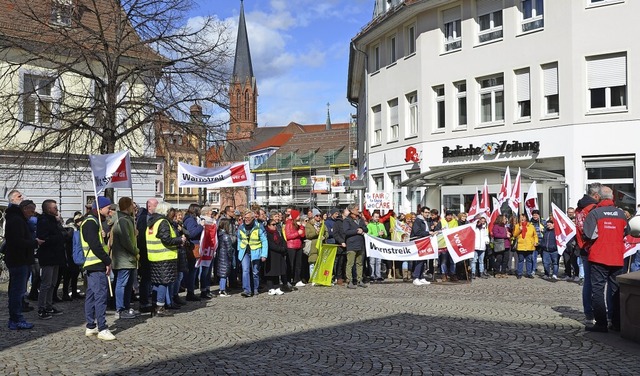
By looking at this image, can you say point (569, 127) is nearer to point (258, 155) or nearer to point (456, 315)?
point (456, 315)

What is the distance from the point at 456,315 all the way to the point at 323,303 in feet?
9.27

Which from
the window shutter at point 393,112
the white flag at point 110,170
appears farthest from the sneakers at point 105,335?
the window shutter at point 393,112

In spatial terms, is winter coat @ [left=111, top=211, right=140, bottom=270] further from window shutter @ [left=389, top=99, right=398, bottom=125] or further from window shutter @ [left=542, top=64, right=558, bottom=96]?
window shutter @ [left=389, top=99, right=398, bottom=125]

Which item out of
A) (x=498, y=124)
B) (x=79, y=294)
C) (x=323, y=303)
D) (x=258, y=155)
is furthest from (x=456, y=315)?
(x=258, y=155)

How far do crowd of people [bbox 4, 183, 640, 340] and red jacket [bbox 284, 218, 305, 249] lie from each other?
0.03 metres

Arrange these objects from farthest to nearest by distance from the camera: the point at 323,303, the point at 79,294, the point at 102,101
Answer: the point at 102,101 → the point at 79,294 → the point at 323,303

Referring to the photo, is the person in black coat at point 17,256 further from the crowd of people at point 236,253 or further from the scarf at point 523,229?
the scarf at point 523,229

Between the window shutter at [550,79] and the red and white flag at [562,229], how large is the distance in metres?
8.80

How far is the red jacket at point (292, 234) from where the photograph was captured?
1614 centimetres

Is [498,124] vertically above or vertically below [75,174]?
above

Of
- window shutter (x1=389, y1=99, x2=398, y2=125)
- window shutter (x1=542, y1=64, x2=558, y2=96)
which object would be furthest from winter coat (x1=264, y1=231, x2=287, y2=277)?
window shutter (x1=389, y1=99, x2=398, y2=125)

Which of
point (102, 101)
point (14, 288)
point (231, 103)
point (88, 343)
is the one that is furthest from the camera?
point (231, 103)

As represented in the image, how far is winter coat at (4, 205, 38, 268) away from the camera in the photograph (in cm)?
1027

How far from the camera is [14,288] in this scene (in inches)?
406
